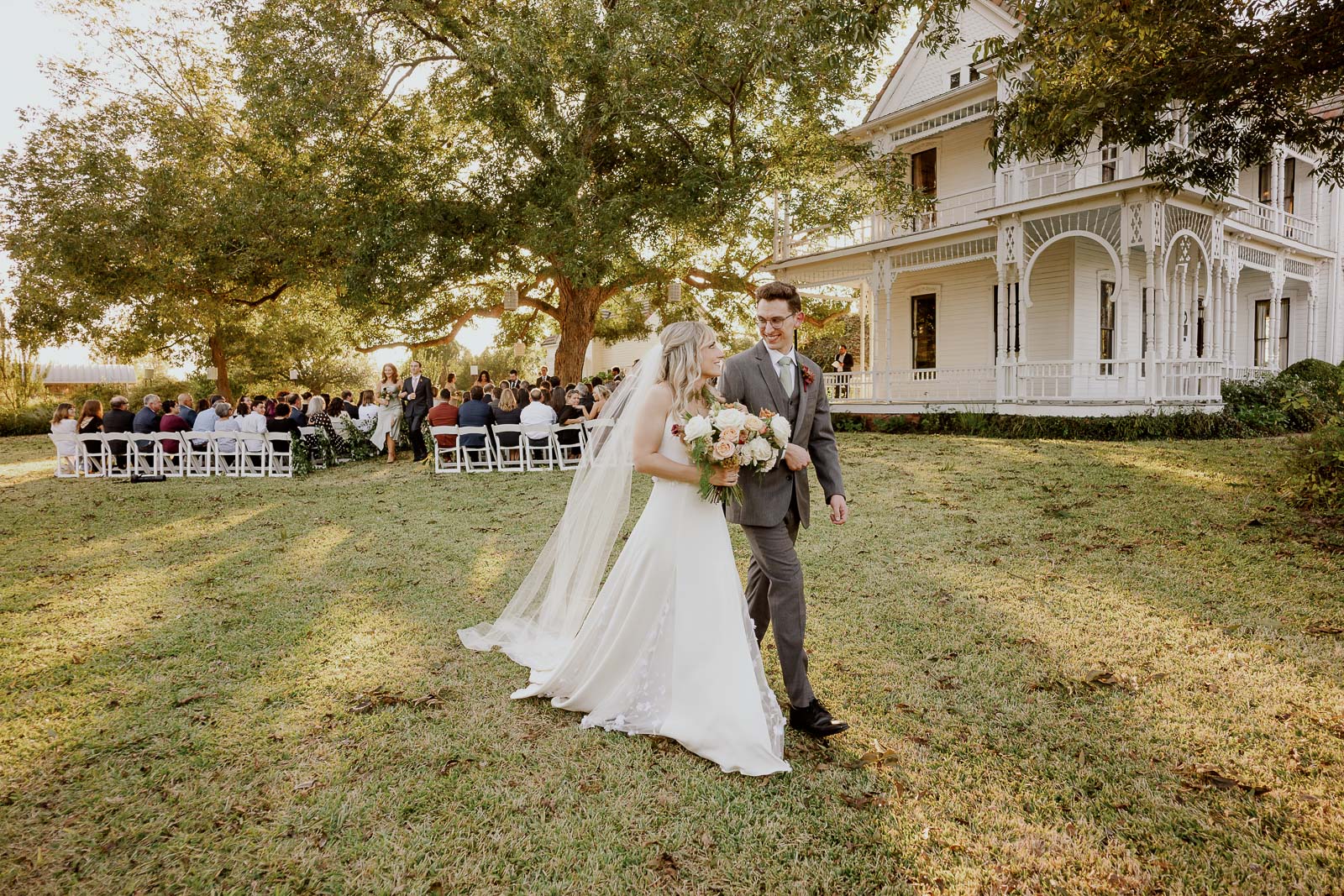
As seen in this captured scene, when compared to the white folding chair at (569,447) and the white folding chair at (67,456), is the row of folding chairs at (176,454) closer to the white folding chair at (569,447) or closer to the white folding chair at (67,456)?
the white folding chair at (67,456)

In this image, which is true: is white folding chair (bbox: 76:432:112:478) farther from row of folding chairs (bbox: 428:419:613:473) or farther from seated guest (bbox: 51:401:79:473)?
row of folding chairs (bbox: 428:419:613:473)

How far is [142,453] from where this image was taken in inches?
591

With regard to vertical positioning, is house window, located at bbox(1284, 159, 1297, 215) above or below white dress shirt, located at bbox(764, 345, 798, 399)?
above

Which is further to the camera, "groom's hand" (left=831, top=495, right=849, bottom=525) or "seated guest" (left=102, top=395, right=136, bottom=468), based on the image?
"seated guest" (left=102, top=395, right=136, bottom=468)

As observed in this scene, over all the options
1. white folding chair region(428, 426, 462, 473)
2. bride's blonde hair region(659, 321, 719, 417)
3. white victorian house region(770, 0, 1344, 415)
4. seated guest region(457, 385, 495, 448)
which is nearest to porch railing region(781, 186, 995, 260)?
white victorian house region(770, 0, 1344, 415)

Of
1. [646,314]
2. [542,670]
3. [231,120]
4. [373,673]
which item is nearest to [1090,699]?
[542,670]

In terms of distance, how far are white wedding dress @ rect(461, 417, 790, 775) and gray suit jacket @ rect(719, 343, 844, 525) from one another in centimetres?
21

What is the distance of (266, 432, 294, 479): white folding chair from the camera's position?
14.3 m

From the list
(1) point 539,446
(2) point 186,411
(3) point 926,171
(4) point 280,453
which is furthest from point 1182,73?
(2) point 186,411

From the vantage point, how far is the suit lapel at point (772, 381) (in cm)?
380

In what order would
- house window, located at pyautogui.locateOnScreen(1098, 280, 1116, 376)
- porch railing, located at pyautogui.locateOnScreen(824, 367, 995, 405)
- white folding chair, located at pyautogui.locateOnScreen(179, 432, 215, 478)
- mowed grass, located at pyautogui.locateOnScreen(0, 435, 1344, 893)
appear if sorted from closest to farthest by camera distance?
mowed grass, located at pyautogui.locateOnScreen(0, 435, 1344, 893), white folding chair, located at pyautogui.locateOnScreen(179, 432, 215, 478), house window, located at pyautogui.locateOnScreen(1098, 280, 1116, 376), porch railing, located at pyautogui.locateOnScreen(824, 367, 995, 405)

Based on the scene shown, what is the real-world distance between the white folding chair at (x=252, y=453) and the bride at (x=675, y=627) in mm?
12522

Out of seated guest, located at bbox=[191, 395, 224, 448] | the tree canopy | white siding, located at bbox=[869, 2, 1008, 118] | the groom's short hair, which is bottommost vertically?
seated guest, located at bbox=[191, 395, 224, 448]

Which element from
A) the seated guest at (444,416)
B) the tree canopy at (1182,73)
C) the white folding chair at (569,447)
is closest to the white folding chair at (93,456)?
the seated guest at (444,416)
